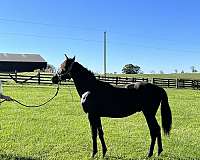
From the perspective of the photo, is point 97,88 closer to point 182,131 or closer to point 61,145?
point 61,145

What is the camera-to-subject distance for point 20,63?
70.0m

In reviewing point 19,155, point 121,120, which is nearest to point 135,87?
point 19,155

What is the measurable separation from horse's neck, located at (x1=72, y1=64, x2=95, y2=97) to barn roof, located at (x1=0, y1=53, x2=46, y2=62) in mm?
65244

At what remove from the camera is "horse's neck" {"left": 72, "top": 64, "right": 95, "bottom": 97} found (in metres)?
6.77

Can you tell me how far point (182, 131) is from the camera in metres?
10.1

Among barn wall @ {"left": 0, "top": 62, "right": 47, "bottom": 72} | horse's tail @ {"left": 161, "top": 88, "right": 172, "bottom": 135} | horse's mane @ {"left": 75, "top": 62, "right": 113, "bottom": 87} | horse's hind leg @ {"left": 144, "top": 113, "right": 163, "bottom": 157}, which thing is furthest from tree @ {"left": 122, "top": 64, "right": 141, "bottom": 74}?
horse's mane @ {"left": 75, "top": 62, "right": 113, "bottom": 87}

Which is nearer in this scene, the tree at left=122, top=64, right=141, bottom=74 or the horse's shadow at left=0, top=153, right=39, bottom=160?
the horse's shadow at left=0, top=153, right=39, bottom=160

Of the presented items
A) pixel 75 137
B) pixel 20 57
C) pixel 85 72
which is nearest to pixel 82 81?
pixel 85 72

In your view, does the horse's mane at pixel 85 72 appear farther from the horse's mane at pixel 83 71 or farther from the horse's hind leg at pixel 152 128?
the horse's hind leg at pixel 152 128

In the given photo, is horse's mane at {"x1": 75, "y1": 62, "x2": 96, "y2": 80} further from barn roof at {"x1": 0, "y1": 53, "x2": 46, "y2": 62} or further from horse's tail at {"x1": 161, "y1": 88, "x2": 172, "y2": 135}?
barn roof at {"x1": 0, "y1": 53, "x2": 46, "y2": 62}

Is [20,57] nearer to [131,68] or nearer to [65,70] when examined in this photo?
[131,68]

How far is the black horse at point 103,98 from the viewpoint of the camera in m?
6.68

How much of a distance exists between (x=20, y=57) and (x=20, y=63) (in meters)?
2.14

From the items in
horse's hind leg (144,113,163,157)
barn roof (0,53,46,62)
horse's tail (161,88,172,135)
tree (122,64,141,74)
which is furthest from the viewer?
tree (122,64,141,74)
